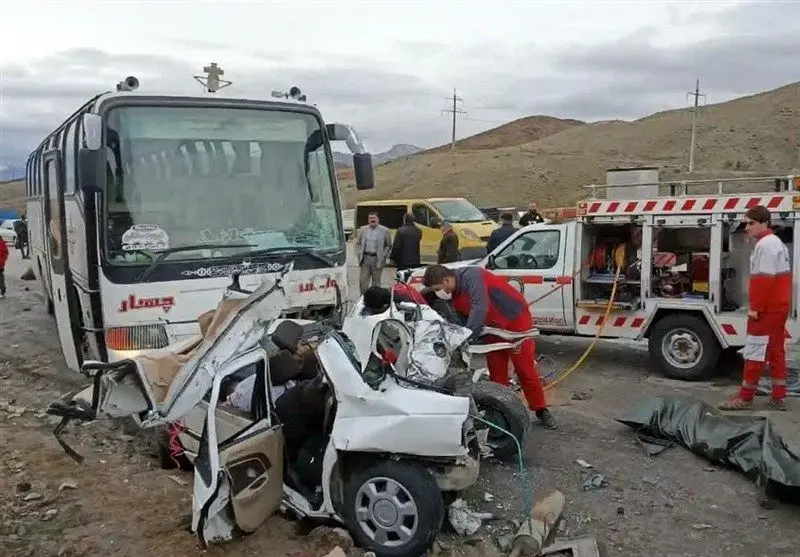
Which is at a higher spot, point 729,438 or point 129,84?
point 129,84

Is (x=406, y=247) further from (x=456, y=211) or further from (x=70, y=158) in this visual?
(x=70, y=158)

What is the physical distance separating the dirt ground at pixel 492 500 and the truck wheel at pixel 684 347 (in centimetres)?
115

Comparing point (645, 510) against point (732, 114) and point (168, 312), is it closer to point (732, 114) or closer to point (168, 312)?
point (168, 312)

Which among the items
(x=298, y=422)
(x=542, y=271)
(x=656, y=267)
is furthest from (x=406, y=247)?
(x=298, y=422)

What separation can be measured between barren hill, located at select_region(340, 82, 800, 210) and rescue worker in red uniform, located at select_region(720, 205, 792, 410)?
39.8m

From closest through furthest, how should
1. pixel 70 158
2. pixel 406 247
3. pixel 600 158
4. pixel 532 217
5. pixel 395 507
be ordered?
pixel 395 507 < pixel 70 158 < pixel 406 247 < pixel 532 217 < pixel 600 158

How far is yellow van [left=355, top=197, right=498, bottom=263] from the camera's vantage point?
62.4ft

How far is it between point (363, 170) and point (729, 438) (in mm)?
4192

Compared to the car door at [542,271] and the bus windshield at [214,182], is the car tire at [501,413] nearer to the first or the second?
the bus windshield at [214,182]

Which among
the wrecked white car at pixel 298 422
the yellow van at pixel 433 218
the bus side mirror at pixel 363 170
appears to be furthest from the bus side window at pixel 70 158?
the yellow van at pixel 433 218

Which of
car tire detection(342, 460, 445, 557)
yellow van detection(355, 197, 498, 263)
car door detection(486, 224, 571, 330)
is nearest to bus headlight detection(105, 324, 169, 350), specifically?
car tire detection(342, 460, 445, 557)

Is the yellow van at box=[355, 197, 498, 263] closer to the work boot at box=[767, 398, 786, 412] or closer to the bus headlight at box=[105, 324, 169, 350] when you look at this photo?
the work boot at box=[767, 398, 786, 412]

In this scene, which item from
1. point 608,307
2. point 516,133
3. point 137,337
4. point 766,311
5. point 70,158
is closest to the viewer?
point 137,337

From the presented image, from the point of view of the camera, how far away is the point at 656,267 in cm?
917
